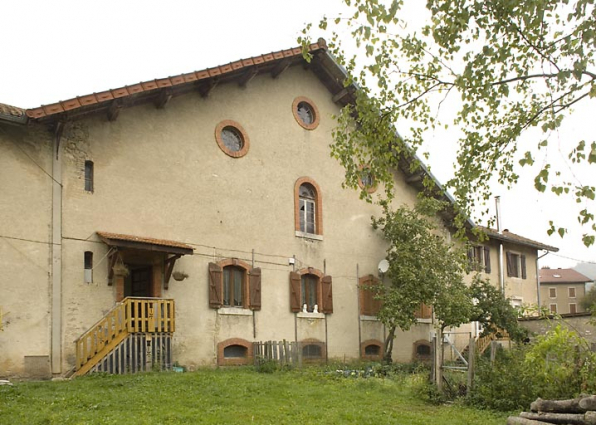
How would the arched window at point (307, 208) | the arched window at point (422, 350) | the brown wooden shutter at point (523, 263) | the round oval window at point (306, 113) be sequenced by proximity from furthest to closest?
the brown wooden shutter at point (523, 263) → the arched window at point (422, 350) → the round oval window at point (306, 113) → the arched window at point (307, 208)

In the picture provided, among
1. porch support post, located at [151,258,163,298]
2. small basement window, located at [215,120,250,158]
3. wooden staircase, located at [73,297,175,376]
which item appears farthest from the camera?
small basement window, located at [215,120,250,158]

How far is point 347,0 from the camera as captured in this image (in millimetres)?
8633

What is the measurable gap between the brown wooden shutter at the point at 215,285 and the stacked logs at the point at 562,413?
9.66 m

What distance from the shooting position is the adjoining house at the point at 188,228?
14.1m

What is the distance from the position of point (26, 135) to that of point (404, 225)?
12.4m

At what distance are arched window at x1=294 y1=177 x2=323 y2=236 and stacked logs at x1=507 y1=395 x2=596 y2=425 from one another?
11787 millimetres

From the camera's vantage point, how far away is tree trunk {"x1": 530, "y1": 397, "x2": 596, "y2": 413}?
857 centimetres

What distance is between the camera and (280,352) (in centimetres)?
1762

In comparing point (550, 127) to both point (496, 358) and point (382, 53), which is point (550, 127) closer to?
point (382, 53)

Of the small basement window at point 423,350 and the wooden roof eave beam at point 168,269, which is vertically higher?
the wooden roof eave beam at point 168,269

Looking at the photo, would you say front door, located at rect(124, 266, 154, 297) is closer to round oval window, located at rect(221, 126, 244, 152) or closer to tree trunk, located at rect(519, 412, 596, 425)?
round oval window, located at rect(221, 126, 244, 152)

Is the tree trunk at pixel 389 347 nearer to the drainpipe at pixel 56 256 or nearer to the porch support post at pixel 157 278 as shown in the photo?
the porch support post at pixel 157 278

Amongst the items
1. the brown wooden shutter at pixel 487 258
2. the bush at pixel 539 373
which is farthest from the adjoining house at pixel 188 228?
the bush at pixel 539 373

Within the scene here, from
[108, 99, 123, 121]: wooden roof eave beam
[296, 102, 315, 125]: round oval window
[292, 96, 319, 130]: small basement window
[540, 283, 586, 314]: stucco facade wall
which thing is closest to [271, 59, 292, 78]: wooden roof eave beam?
[292, 96, 319, 130]: small basement window
